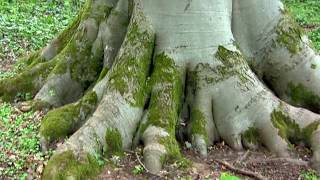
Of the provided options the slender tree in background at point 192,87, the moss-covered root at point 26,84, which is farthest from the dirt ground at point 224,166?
the moss-covered root at point 26,84

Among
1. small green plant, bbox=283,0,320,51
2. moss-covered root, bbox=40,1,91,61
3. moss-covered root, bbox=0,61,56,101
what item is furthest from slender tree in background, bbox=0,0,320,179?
small green plant, bbox=283,0,320,51

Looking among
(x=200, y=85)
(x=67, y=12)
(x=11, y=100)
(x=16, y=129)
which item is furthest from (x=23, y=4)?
(x=200, y=85)

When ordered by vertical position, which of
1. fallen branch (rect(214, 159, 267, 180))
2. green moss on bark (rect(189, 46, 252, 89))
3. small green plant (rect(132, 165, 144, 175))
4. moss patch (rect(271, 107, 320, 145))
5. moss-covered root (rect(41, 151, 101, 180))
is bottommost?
fallen branch (rect(214, 159, 267, 180))

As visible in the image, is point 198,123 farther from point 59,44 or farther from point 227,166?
point 59,44

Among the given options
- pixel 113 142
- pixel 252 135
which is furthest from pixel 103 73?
pixel 252 135

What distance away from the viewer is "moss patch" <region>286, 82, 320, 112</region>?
6707mm

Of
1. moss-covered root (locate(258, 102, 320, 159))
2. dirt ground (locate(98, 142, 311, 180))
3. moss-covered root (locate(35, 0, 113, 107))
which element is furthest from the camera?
moss-covered root (locate(35, 0, 113, 107))

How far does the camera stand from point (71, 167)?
16.5ft

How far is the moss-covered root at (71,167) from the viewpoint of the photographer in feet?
16.2

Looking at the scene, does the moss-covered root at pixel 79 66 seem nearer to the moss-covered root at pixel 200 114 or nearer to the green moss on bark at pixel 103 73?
the green moss on bark at pixel 103 73

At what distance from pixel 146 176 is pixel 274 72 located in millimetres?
2606

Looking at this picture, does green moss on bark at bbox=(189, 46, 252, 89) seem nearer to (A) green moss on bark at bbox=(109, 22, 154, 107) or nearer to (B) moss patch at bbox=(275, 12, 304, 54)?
(A) green moss on bark at bbox=(109, 22, 154, 107)

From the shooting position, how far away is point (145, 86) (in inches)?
A: 239

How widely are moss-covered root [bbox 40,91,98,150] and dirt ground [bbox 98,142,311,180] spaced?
35.2 inches
